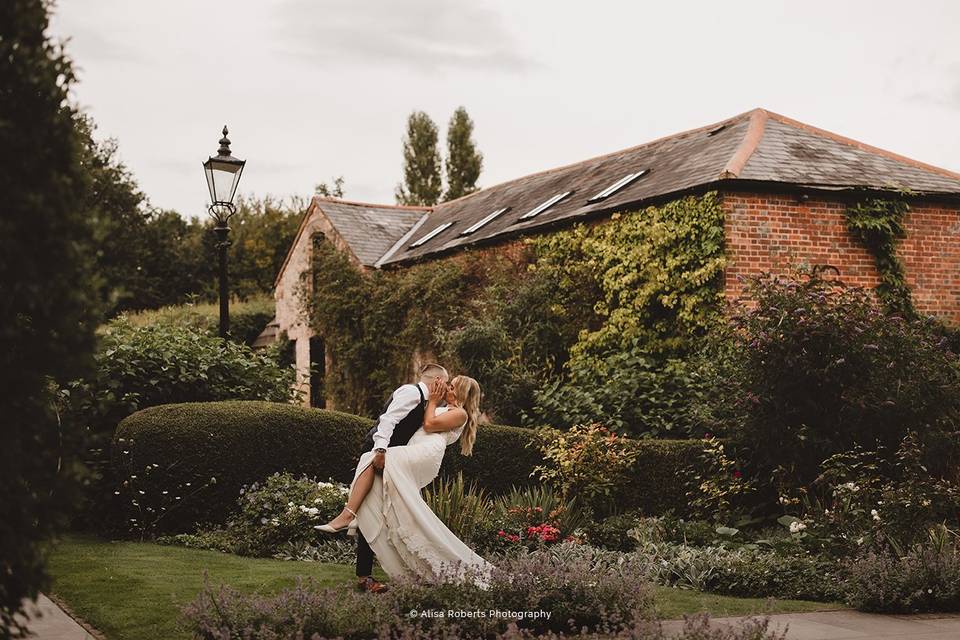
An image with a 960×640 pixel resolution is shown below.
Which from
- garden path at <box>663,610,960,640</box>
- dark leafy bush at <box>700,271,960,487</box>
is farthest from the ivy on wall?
garden path at <box>663,610,960,640</box>

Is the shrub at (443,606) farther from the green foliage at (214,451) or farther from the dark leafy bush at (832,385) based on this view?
the dark leafy bush at (832,385)

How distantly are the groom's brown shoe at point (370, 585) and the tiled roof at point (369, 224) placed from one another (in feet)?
55.0

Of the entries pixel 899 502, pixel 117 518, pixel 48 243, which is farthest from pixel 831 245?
pixel 48 243

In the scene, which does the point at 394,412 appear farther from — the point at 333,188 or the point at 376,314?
the point at 333,188

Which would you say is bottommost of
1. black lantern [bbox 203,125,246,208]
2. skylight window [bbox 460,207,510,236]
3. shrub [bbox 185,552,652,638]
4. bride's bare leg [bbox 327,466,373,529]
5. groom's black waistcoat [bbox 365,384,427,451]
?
shrub [bbox 185,552,652,638]

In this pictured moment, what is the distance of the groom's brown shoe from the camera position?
6.71 meters

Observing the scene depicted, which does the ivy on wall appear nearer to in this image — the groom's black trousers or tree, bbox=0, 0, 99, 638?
the groom's black trousers

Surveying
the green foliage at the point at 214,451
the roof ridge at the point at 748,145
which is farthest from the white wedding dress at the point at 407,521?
the roof ridge at the point at 748,145

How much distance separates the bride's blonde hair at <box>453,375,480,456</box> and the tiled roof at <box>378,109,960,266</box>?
7.62 m

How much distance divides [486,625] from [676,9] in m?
8.08

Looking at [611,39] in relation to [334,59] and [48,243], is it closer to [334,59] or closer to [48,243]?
[334,59]

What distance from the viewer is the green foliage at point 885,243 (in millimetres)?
14820

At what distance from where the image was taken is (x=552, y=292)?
660 inches

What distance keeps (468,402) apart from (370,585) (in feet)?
5.20
